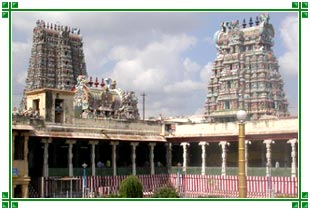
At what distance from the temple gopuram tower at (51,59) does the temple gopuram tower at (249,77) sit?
57.9 ft

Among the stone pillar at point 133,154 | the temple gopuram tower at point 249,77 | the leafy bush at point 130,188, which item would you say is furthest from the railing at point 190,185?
the temple gopuram tower at point 249,77

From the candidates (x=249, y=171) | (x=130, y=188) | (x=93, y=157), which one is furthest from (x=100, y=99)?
(x=130, y=188)

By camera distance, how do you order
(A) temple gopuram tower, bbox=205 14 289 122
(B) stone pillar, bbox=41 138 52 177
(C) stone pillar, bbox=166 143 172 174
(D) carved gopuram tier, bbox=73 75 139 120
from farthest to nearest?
(A) temple gopuram tower, bbox=205 14 289 122 → (D) carved gopuram tier, bbox=73 75 139 120 → (C) stone pillar, bbox=166 143 172 174 → (B) stone pillar, bbox=41 138 52 177

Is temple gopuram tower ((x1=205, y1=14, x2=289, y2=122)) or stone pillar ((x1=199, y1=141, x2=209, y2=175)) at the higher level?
temple gopuram tower ((x1=205, y1=14, x2=289, y2=122))

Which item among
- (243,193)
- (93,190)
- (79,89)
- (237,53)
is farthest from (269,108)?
(243,193)

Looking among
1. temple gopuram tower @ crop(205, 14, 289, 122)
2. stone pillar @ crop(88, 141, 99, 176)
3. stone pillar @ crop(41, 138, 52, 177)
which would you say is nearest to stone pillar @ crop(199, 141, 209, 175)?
stone pillar @ crop(88, 141, 99, 176)

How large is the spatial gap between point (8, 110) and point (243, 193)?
7.14 metres

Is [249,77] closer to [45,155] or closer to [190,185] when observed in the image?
[190,185]

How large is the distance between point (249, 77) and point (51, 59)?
2316 cm

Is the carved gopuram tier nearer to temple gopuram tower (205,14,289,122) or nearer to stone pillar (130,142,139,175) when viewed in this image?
stone pillar (130,142,139,175)

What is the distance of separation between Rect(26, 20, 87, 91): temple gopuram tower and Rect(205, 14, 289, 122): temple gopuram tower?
17.7 m

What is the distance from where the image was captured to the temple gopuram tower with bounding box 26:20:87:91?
62.7m

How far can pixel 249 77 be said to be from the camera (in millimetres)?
57125

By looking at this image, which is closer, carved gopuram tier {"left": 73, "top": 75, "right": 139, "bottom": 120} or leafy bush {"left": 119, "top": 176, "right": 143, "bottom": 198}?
leafy bush {"left": 119, "top": 176, "right": 143, "bottom": 198}
